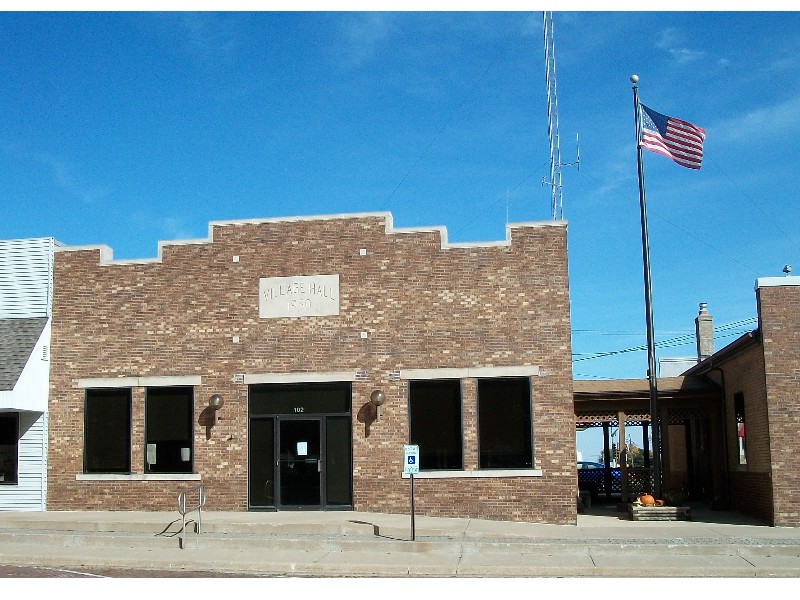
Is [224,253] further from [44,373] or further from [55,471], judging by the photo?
[55,471]

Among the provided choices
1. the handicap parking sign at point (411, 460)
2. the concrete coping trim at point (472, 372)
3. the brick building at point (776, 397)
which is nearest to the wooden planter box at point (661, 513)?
the brick building at point (776, 397)

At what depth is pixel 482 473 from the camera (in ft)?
67.4

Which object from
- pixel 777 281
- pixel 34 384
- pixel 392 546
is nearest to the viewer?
pixel 392 546

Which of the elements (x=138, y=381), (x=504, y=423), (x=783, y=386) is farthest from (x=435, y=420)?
(x=783, y=386)

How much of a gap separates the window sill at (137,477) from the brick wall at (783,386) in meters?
12.9

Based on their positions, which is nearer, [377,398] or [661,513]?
[377,398]

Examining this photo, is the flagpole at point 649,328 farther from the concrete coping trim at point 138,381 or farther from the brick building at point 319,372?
the concrete coping trim at point 138,381

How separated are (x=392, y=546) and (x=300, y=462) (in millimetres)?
5008

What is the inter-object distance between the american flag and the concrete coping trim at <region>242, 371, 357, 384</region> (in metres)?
9.27

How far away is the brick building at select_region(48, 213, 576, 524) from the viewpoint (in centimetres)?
2072

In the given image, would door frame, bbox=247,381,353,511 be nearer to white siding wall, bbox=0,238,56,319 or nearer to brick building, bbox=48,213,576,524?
brick building, bbox=48,213,576,524

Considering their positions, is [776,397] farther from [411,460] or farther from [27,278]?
[27,278]

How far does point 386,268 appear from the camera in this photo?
21.4 metres

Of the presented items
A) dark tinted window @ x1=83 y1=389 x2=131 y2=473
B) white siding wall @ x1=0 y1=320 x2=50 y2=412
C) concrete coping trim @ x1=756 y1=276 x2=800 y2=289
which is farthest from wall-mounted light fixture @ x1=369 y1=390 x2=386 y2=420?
concrete coping trim @ x1=756 y1=276 x2=800 y2=289
